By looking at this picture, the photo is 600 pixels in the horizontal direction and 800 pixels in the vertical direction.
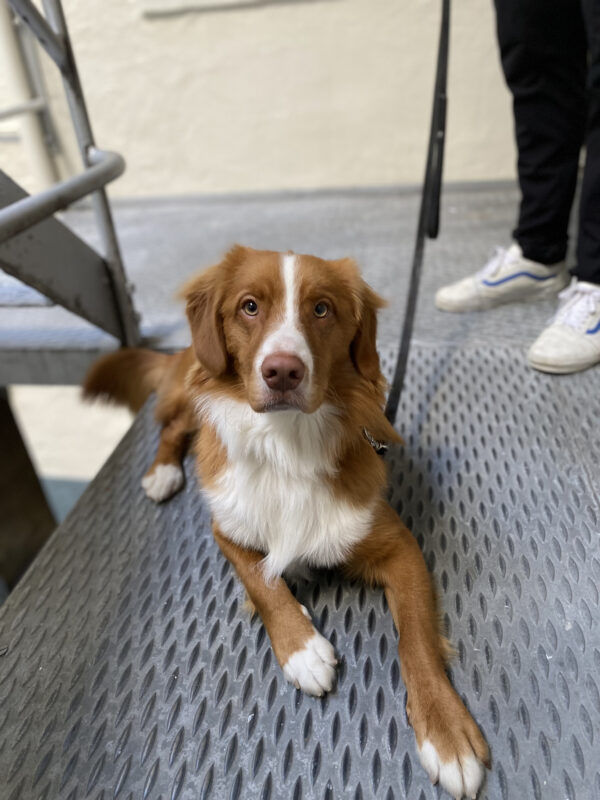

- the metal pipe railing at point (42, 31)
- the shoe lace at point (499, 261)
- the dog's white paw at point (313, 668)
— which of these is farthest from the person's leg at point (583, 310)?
the metal pipe railing at point (42, 31)

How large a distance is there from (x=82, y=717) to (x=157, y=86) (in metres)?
3.38

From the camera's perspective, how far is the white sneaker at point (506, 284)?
6.45 ft

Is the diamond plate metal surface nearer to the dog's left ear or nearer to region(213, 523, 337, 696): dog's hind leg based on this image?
region(213, 523, 337, 696): dog's hind leg

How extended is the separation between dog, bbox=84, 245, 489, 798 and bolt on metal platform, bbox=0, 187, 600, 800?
7 centimetres

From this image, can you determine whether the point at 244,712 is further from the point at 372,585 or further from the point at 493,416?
the point at 493,416

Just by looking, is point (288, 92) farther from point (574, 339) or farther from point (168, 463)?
point (168, 463)

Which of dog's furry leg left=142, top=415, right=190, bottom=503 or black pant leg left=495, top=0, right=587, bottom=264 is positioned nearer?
dog's furry leg left=142, top=415, right=190, bottom=503

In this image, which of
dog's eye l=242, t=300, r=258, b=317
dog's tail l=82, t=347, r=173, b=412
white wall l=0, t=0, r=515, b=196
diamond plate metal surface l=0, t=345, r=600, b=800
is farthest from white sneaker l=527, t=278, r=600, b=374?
white wall l=0, t=0, r=515, b=196

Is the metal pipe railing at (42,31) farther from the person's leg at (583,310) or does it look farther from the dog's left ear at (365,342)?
the person's leg at (583,310)

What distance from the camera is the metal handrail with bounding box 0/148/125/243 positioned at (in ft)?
3.57

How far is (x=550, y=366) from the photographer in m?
1.61

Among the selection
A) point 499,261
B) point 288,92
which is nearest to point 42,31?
point 499,261

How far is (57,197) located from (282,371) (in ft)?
2.39

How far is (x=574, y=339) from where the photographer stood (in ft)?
5.23
